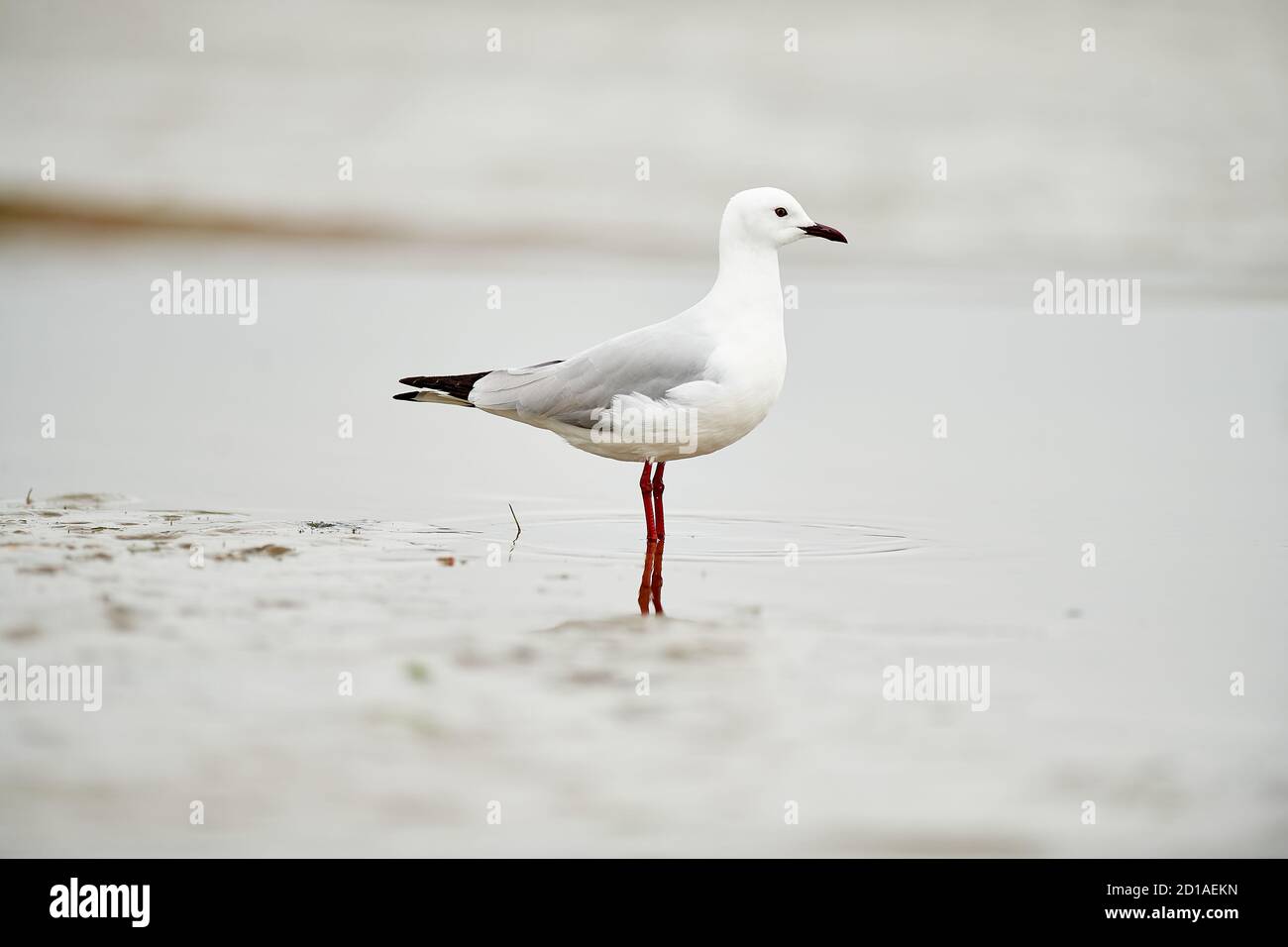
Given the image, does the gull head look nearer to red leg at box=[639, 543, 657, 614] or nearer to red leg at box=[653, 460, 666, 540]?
red leg at box=[653, 460, 666, 540]

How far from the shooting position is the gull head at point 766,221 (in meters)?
5.94

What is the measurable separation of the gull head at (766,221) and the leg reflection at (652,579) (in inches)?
50.2

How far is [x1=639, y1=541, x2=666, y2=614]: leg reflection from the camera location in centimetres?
472

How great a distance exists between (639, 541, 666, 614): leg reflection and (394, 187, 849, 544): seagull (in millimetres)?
94

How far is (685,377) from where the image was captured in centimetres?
564

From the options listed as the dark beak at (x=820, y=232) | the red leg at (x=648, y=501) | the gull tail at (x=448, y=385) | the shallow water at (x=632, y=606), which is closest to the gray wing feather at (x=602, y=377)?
the gull tail at (x=448, y=385)

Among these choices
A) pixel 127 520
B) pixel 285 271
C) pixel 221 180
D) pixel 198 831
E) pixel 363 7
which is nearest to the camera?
pixel 198 831

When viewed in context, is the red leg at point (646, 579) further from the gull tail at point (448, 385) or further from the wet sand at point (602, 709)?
the gull tail at point (448, 385)

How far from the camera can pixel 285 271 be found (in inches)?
468

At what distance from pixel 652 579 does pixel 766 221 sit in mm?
1652

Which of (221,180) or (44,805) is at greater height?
(221,180)

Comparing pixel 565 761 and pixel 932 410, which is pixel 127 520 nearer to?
pixel 565 761

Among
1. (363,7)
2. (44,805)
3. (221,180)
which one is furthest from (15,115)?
(44,805)

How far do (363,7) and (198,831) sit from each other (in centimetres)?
1359
